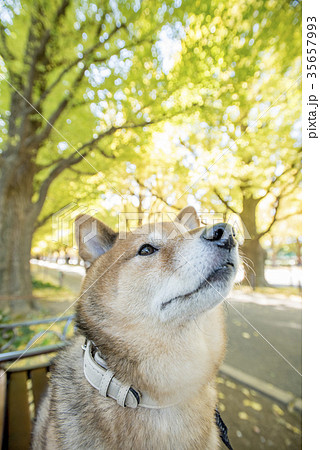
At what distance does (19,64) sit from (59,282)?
3.54 feet

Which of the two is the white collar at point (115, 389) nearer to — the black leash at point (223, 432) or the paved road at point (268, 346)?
the black leash at point (223, 432)

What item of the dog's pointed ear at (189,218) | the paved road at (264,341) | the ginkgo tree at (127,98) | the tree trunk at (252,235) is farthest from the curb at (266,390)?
the ginkgo tree at (127,98)

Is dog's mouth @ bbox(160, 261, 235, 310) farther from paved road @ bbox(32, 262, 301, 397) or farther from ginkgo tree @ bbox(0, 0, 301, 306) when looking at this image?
paved road @ bbox(32, 262, 301, 397)

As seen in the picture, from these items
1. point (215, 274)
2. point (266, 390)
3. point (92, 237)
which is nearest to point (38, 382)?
point (92, 237)

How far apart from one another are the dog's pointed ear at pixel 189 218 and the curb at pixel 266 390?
0.78 metres

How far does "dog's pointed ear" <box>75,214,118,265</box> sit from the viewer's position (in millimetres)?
570

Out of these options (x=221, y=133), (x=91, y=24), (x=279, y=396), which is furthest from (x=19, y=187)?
(x=279, y=396)

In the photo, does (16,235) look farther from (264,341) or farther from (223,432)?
(264,341)

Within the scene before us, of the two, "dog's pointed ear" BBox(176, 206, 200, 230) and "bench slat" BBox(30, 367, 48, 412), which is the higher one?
"dog's pointed ear" BBox(176, 206, 200, 230)

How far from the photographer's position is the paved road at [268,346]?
1193mm

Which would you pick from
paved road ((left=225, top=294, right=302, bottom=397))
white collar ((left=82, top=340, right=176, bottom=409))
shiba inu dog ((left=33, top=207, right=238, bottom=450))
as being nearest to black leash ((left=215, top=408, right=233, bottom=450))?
shiba inu dog ((left=33, top=207, right=238, bottom=450))

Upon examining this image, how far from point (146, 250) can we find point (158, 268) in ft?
0.27

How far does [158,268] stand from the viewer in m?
0.51
